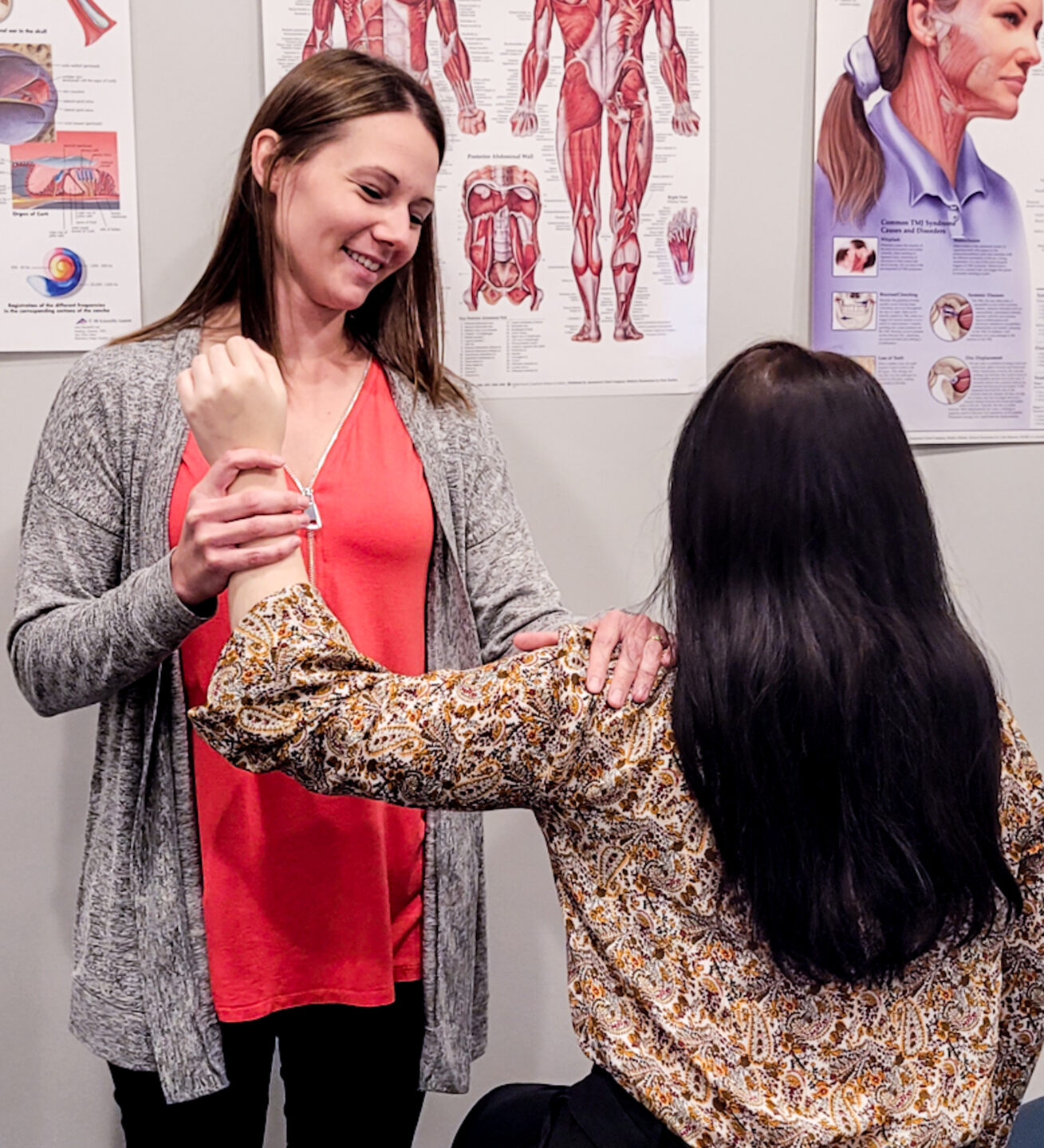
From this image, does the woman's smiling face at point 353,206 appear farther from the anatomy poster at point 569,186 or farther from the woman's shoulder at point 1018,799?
the woman's shoulder at point 1018,799

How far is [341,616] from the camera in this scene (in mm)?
1266

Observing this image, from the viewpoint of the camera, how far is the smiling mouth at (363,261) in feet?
4.20

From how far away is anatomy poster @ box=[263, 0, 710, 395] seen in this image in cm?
168

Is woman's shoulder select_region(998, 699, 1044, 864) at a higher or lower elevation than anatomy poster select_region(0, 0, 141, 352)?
lower

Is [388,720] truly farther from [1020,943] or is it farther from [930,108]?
[930,108]

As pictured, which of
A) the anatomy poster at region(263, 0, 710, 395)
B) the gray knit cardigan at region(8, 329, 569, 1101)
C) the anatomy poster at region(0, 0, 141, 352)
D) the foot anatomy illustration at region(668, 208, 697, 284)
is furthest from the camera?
the foot anatomy illustration at region(668, 208, 697, 284)

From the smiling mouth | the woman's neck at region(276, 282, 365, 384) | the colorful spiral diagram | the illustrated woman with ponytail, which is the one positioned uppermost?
the illustrated woman with ponytail

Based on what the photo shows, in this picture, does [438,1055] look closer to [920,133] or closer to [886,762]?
[886,762]

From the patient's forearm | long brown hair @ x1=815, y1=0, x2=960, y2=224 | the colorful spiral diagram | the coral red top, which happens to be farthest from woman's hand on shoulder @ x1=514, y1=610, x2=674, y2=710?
long brown hair @ x1=815, y1=0, x2=960, y2=224

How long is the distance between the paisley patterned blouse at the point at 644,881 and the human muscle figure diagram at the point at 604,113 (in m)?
0.93

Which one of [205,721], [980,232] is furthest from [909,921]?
[980,232]

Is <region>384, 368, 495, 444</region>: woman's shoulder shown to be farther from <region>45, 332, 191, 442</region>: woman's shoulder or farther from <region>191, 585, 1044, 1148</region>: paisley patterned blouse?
<region>191, 585, 1044, 1148</region>: paisley patterned blouse

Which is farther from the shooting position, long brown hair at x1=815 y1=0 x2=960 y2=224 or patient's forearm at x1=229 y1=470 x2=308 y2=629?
long brown hair at x1=815 y1=0 x2=960 y2=224

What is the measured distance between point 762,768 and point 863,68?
4.21ft
